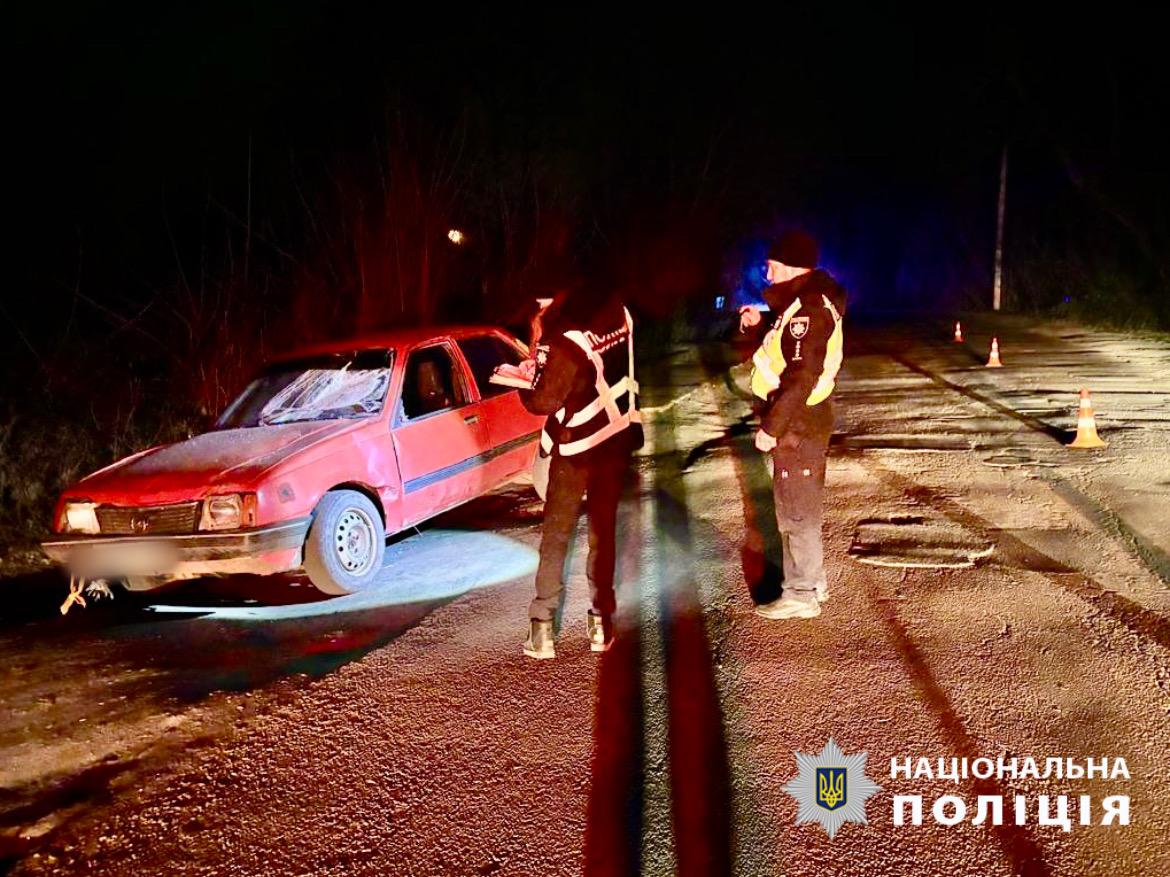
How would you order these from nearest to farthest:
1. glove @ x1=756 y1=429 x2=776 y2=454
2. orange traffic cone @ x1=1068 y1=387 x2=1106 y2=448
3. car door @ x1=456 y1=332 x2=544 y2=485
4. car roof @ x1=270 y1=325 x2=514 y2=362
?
glove @ x1=756 y1=429 x2=776 y2=454 < car roof @ x1=270 y1=325 x2=514 y2=362 < car door @ x1=456 y1=332 x2=544 y2=485 < orange traffic cone @ x1=1068 y1=387 x2=1106 y2=448

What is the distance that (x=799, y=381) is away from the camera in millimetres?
3904

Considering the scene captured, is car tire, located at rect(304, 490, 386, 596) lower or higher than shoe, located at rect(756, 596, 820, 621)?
higher

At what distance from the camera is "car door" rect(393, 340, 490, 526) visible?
19.0ft

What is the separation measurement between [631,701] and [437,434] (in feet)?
9.73

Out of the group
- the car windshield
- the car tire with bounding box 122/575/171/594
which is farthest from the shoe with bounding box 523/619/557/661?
the car tire with bounding box 122/575/171/594

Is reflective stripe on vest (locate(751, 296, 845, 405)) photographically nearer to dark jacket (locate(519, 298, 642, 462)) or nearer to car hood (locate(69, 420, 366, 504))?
dark jacket (locate(519, 298, 642, 462))

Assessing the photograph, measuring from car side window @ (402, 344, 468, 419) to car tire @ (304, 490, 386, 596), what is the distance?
2.73 feet

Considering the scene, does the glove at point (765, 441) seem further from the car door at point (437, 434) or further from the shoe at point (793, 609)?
the car door at point (437, 434)

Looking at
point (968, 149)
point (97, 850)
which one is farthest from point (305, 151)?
point (968, 149)

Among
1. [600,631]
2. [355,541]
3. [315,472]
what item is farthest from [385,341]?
[600,631]

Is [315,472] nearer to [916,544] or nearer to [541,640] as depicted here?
[541,640]

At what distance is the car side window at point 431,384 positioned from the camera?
605 centimetres

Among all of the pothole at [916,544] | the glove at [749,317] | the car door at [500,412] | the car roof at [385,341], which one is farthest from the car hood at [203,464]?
the pothole at [916,544]

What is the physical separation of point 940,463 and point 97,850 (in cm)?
644
